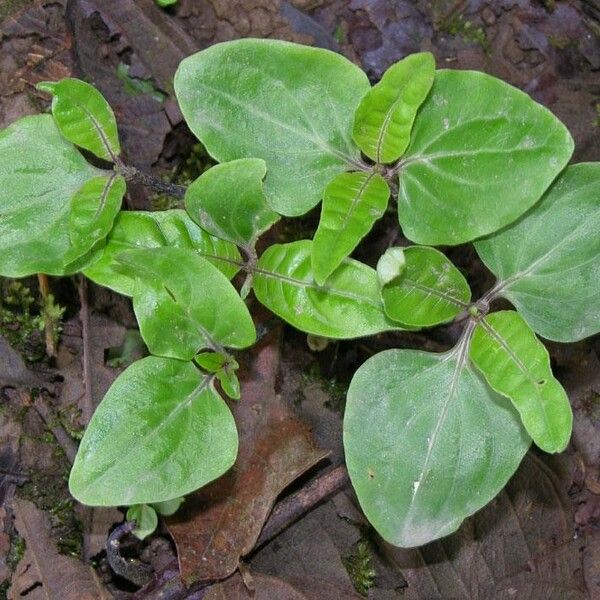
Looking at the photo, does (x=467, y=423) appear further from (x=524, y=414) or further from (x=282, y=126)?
(x=282, y=126)

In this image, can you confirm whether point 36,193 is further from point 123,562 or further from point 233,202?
point 123,562

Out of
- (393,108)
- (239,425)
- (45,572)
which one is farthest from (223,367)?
(45,572)

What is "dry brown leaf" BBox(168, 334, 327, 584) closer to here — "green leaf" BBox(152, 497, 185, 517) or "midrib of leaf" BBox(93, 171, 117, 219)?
"green leaf" BBox(152, 497, 185, 517)

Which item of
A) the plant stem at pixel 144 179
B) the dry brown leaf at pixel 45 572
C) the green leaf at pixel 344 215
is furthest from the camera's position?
the dry brown leaf at pixel 45 572

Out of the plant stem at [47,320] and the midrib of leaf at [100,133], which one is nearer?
the midrib of leaf at [100,133]

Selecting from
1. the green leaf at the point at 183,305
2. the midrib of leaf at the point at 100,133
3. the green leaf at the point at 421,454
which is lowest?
the green leaf at the point at 421,454

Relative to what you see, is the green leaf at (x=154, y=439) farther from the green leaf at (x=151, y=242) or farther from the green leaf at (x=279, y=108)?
the green leaf at (x=279, y=108)

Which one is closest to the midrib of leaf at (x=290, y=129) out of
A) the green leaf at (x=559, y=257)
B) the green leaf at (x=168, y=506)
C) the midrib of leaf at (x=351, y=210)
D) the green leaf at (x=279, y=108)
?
the green leaf at (x=279, y=108)
